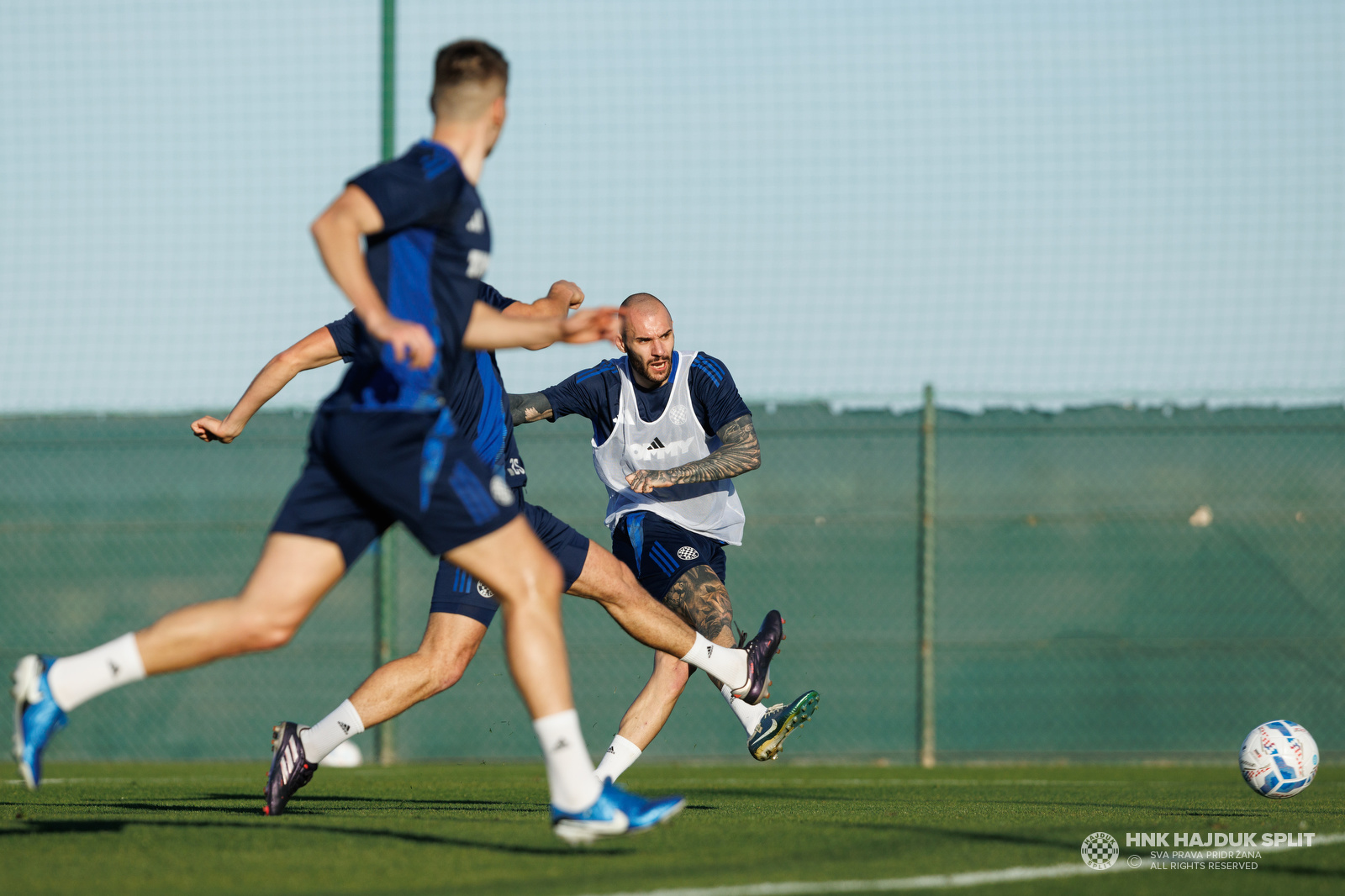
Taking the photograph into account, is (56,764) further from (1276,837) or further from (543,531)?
(1276,837)

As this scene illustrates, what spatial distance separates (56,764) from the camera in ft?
34.6

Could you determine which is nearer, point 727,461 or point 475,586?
point 475,586

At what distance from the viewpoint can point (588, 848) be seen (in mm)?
4016

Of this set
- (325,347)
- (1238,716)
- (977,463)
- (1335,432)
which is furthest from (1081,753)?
(325,347)

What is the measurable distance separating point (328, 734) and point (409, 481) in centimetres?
212

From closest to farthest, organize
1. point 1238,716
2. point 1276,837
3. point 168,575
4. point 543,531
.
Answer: point 1276,837, point 543,531, point 1238,716, point 168,575

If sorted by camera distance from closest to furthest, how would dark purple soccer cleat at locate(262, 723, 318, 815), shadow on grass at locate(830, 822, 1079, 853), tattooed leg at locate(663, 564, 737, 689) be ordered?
1. shadow on grass at locate(830, 822, 1079, 853)
2. dark purple soccer cleat at locate(262, 723, 318, 815)
3. tattooed leg at locate(663, 564, 737, 689)

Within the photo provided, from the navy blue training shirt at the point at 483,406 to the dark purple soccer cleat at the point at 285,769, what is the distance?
4.21 ft

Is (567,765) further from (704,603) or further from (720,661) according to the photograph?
(704,603)

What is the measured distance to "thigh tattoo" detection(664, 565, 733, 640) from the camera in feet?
20.0

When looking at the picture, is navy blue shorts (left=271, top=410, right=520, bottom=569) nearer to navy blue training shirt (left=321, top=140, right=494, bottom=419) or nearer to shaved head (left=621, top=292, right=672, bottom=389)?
navy blue training shirt (left=321, top=140, right=494, bottom=419)

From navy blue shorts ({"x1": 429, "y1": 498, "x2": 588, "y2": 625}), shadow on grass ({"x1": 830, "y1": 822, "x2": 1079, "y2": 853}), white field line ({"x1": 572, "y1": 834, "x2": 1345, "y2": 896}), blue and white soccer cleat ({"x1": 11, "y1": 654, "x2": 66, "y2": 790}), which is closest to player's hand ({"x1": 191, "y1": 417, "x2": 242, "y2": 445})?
navy blue shorts ({"x1": 429, "y1": 498, "x2": 588, "y2": 625})

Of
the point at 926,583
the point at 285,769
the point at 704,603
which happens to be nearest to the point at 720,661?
the point at 704,603

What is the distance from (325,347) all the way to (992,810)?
3.26 metres
